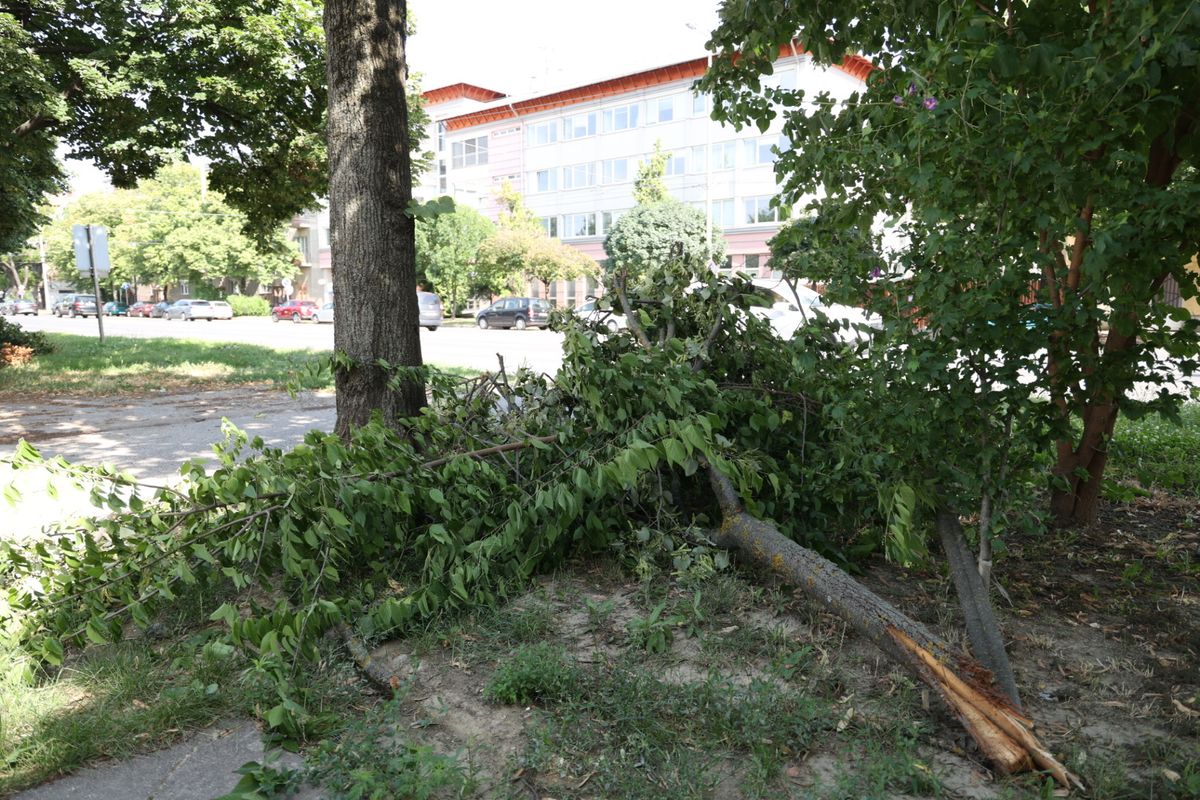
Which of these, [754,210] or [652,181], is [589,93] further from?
[754,210]

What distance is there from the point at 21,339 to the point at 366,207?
1877 cm

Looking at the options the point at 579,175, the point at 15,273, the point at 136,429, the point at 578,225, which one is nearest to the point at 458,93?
the point at 579,175

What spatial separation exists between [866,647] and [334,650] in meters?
2.07

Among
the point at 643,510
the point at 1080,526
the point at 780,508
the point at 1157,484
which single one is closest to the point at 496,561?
the point at 643,510

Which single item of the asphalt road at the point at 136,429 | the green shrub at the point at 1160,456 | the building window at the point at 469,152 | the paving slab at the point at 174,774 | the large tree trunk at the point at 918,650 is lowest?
the paving slab at the point at 174,774

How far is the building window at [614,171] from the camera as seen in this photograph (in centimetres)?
5162

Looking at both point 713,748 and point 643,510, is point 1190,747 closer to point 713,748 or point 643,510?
point 713,748

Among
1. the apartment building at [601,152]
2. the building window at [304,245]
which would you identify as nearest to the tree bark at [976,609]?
the apartment building at [601,152]

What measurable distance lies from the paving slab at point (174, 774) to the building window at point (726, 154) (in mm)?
46953

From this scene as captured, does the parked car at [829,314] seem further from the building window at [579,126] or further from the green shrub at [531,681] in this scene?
the building window at [579,126]

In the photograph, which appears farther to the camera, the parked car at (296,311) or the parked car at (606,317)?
the parked car at (296,311)

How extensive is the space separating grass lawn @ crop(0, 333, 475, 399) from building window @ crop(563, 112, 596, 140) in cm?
3456

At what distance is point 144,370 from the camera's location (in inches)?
651

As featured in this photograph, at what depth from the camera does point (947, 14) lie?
9.64 ft
